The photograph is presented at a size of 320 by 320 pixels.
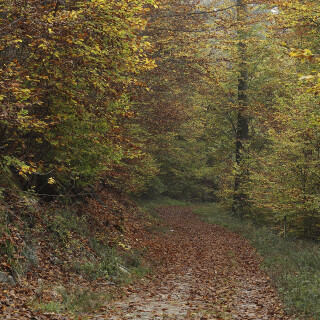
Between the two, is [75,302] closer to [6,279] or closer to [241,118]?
[6,279]

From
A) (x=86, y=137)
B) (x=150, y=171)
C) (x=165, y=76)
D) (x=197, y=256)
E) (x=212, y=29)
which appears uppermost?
(x=212, y=29)

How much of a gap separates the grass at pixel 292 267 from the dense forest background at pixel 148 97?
4.73 ft

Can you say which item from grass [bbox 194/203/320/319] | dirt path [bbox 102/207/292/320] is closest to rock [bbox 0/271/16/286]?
dirt path [bbox 102/207/292/320]

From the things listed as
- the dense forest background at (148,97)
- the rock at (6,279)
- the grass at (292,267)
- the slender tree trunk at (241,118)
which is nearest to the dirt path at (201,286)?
the grass at (292,267)

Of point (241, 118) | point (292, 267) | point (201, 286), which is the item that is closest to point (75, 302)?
point (201, 286)

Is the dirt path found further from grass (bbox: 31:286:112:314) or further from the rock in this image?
the rock

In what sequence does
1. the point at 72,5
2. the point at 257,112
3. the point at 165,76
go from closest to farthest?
the point at 72,5 < the point at 165,76 < the point at 257,112

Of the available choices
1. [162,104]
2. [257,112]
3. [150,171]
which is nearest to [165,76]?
[162,104]

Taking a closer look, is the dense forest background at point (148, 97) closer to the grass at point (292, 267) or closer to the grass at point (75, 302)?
the grass at point (292, 267)

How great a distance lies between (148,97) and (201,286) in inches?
409

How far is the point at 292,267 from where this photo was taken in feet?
35.4

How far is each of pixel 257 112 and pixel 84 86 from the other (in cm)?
1560

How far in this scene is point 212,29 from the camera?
14641 mm

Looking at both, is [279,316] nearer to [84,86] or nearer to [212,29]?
[84,86]
